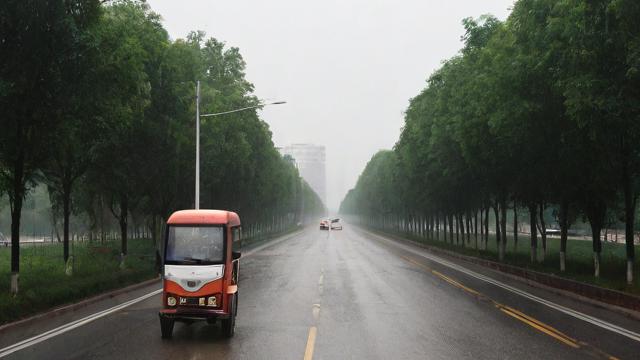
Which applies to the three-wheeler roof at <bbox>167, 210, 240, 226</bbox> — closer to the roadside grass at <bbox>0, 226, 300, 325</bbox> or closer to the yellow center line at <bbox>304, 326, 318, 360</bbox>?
the yellow center line at <bbox>304, 326, 318, 360</bbox>

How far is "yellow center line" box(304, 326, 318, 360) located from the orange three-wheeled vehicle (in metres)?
1.61

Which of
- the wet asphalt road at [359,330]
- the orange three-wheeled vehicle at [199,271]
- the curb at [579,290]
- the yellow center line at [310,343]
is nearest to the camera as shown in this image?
the yellow center line at [310,343]

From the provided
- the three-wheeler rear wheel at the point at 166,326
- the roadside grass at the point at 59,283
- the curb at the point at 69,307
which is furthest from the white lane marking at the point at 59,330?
the three-wheeler rear wheel at the point at 166,326

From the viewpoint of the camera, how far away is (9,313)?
40.2 ft

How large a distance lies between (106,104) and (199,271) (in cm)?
816

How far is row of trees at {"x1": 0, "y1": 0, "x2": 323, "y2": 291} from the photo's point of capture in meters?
13.9

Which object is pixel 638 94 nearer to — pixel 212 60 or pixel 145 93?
pixel 145 93

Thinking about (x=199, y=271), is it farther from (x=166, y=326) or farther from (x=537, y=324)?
(x=537, y=324)

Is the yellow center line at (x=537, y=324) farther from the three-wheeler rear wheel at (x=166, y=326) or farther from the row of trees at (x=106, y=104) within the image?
the row of trees at (x=106, y=104)

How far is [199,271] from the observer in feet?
34.0

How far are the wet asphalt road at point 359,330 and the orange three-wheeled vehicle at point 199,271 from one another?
1.68 ft

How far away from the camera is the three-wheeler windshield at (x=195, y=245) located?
416 inches

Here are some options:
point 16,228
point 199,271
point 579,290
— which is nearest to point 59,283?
point 16,228

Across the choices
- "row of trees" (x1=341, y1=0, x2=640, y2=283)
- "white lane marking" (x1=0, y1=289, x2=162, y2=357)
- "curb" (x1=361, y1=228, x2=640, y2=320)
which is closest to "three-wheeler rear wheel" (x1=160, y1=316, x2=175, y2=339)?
"white lane marking" (x1=0, y1=289, x2=162, y2=357)
